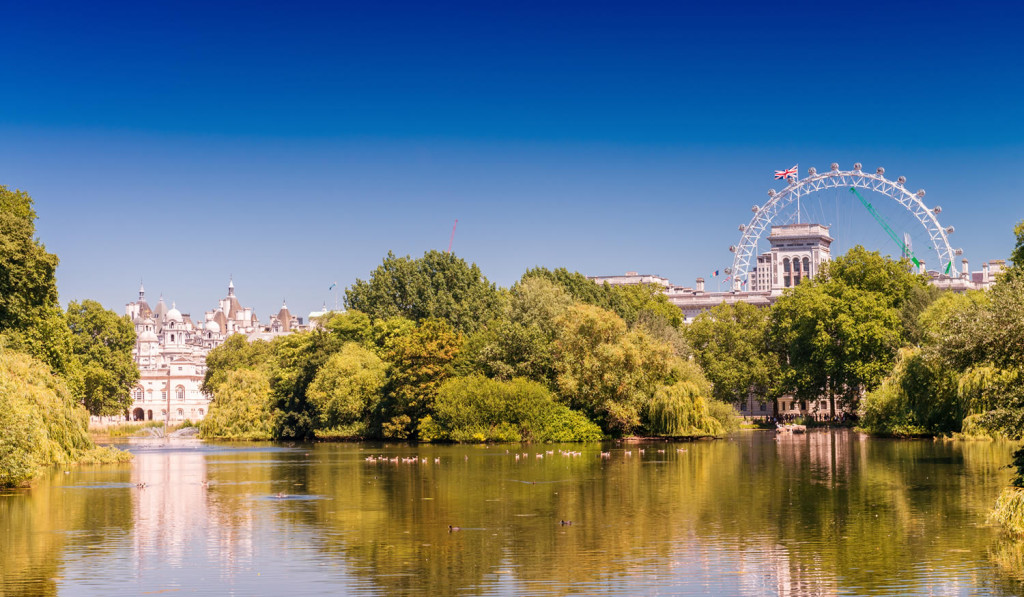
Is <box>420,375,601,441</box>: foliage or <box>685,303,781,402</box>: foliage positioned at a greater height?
<box>685,303,781,402</box>: foliage

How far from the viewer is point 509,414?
70.1 m

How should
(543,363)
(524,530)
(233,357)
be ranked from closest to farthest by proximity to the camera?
(524,530) < (543,363) < (233,357)

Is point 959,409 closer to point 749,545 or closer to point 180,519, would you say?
point 749,545

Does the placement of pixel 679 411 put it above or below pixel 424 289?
below

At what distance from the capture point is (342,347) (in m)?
85.5

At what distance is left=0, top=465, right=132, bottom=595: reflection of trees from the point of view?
21.6m

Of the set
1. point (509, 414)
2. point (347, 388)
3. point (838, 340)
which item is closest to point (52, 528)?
point (509, 414)

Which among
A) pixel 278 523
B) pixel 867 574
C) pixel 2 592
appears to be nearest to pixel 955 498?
pixel 867 574

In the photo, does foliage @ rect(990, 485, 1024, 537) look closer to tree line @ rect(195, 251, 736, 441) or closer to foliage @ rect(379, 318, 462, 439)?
tree line @ rect(195, 251, 736, 441)

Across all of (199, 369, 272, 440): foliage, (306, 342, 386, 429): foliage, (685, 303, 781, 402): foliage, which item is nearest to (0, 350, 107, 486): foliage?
(306, 342, 386, 429): foliage

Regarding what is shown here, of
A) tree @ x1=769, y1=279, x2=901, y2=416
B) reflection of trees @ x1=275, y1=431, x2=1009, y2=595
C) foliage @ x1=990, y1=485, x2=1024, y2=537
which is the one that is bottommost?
reflection of trees @ x1=275, y1=431, x2=1009, y2=595

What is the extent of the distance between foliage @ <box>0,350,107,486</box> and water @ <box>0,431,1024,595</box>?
3.95 ft

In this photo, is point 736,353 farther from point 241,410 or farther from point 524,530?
point 524,530

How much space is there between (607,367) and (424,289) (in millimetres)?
25508
